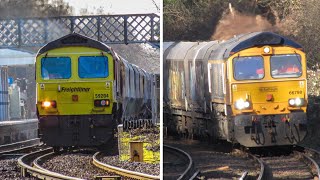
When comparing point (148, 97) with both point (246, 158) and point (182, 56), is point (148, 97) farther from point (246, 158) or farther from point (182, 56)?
point (246, 158)

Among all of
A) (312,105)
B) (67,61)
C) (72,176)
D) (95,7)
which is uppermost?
(95,7)

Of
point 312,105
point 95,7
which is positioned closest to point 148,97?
point 95,7

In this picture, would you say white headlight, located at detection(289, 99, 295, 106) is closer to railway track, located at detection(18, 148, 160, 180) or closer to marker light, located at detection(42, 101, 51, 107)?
railway track, located at detection(18, 148, 160, 180)

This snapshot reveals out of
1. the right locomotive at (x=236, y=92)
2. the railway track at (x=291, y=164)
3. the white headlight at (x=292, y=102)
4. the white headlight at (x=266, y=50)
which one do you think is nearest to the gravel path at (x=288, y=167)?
the railway track at (x=291, y=164)

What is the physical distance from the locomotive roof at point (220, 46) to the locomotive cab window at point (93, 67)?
65cm

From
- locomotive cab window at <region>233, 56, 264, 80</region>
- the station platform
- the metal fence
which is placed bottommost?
the station platform

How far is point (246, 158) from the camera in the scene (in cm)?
489

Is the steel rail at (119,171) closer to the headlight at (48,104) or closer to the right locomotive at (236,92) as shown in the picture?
the right locomotive at (236,92)

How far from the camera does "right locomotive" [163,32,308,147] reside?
4.73 metres

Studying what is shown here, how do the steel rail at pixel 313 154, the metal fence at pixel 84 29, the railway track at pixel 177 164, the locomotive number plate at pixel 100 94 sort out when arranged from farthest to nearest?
the locomotive number plate at pixel 100 94 < the steel rail at pixel 313 154 < the metal fence at pixel 84 29 < the railway track at pixel 177 164

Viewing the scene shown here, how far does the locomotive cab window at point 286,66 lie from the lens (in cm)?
495

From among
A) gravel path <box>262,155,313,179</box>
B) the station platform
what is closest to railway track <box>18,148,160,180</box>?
the station platform

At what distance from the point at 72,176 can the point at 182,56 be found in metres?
1.14

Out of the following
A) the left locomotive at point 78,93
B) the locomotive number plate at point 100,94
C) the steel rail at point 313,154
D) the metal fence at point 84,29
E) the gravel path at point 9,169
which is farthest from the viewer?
the gravel path at point 9,169
